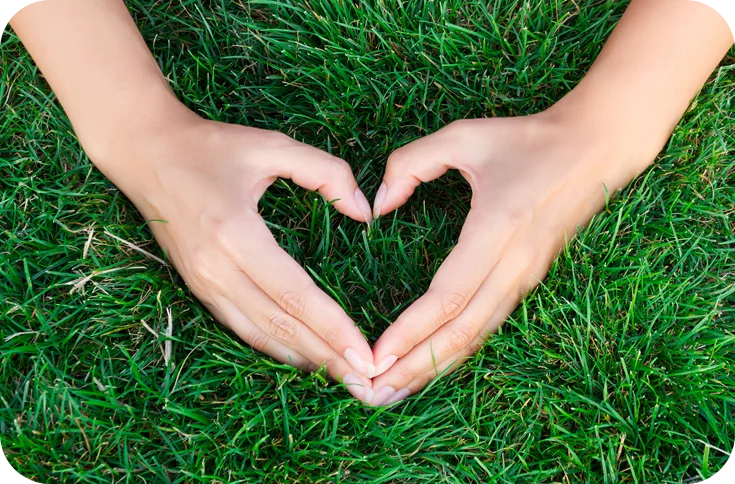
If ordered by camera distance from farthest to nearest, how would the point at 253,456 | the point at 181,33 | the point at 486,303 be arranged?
1. the point at 181,33
2. the point at 486,303
3. the point at 253,456

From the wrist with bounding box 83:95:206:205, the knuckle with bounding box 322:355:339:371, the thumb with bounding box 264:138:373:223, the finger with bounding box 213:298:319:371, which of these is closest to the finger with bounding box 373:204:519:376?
the knuckle with bounding box 322:355:339:371

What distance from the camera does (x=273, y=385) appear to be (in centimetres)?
181

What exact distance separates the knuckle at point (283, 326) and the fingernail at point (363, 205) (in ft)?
1.30

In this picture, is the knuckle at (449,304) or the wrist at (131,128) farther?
the wrist at (131,128)

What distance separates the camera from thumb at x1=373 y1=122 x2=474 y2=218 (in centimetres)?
184

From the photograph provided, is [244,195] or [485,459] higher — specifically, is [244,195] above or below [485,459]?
above

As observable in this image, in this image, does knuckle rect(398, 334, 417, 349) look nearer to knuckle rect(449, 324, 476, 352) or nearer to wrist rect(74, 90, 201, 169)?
knuckle rect(449, 324, 476, 352)

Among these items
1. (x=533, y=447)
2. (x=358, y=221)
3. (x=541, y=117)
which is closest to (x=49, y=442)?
(x=358, y=221)

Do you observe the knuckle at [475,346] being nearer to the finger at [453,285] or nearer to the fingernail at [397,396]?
the finger at [453,285]

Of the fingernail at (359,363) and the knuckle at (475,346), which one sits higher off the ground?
the knuckle at (475,346)

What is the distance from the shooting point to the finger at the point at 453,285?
1.75m

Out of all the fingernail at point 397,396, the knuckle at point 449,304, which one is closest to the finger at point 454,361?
the fingernail at point 397,396

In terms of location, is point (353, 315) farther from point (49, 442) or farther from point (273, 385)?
point (49, 442)

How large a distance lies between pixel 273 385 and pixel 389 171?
0.72 metres
